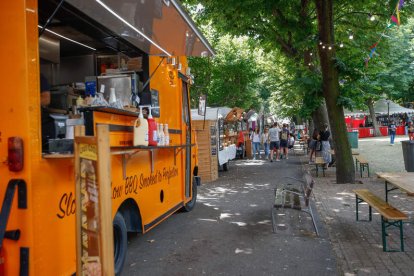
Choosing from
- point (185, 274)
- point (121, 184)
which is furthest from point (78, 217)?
point (185, 274)

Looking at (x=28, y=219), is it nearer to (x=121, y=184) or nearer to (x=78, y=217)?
(x=78, y=217)

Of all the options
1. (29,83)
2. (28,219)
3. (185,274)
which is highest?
(29,83)

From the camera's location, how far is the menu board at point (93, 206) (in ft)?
8.36

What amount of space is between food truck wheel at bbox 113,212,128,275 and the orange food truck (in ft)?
0.04

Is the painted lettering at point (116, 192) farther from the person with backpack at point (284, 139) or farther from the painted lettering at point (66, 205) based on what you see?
the person with backpack at point (284, 139)

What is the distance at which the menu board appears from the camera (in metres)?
2.55

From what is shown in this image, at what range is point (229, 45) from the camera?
29750 millimetres

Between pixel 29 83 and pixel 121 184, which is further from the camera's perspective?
pixel 121 184

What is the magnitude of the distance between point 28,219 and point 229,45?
2781 cm

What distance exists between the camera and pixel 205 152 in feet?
43.6

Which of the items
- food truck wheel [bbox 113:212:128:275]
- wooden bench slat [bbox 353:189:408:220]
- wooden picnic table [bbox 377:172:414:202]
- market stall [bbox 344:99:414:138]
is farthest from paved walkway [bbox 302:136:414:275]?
market stall [bbox 344:99:414:138]

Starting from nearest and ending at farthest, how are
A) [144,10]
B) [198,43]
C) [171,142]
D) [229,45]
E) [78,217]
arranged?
[78,217], [144,10], [198,43], [171,142], [229,45]

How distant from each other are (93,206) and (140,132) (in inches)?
93.4

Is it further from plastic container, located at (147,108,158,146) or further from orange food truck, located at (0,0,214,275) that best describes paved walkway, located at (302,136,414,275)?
plastic container, located at (147,108,158,146)
